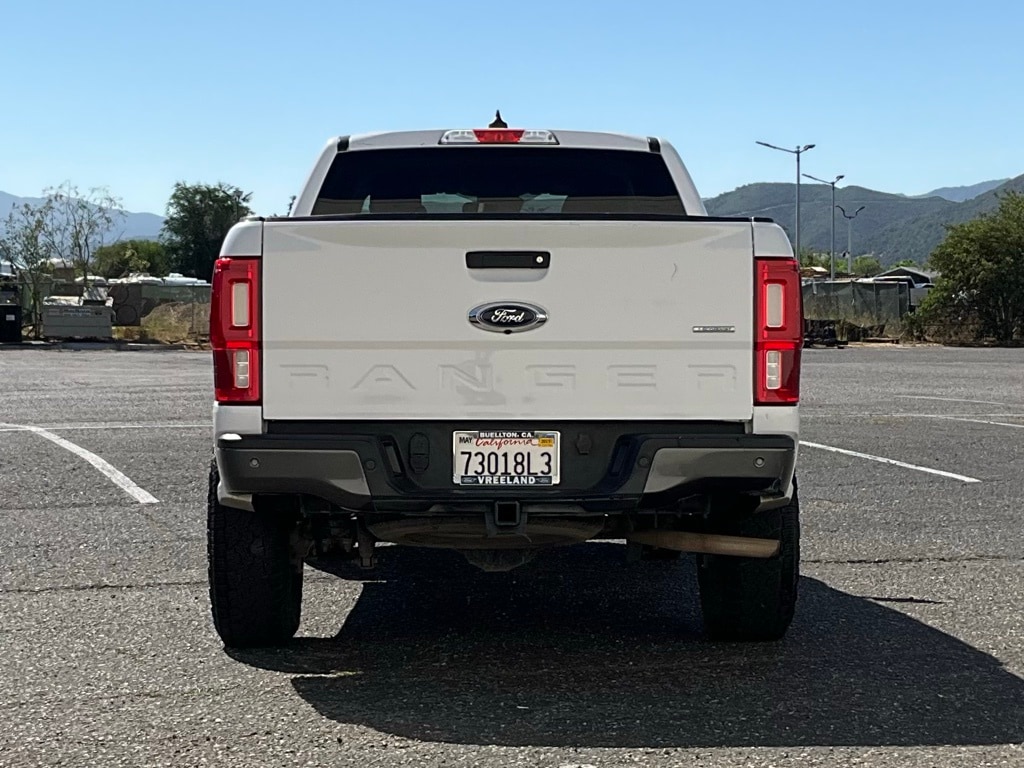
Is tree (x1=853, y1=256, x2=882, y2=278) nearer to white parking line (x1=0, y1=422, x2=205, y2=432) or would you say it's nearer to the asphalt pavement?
white parking line (x1=0, y1=422, x2=205, y2=432)

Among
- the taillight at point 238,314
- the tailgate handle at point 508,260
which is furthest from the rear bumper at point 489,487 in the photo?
the tailgate handle at point 508,260

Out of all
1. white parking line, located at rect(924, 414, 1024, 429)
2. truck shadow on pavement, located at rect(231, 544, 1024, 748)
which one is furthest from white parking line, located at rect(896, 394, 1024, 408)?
truck shadow on pavement, located at rect(231, 544, 1024, 748)

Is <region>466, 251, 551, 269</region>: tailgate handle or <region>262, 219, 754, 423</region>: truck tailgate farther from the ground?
<region>466, 251, 551, 269</region>: tailgate handle

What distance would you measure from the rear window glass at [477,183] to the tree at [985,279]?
43.3 metres

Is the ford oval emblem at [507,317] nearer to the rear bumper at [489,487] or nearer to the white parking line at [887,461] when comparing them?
the rear bumper at [489,487]

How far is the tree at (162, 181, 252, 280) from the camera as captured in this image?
90450 mm

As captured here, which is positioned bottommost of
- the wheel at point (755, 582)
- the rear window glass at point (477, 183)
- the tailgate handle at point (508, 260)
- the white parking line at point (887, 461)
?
the white parking line at point (887, 461)

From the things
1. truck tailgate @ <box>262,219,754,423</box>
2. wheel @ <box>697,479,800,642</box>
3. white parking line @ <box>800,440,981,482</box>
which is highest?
truck tailgate @ <box>262,219,754,423</box>

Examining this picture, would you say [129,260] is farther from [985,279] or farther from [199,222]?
[985,279]

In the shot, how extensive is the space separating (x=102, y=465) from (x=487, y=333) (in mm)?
7301

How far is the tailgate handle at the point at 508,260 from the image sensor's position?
5105 millimetres

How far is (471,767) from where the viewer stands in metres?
4.30

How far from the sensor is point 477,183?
7.12 metres

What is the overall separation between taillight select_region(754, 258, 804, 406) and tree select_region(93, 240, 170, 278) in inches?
3367
